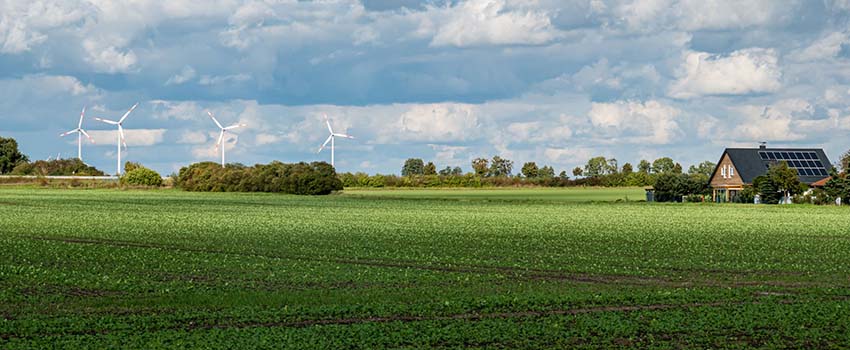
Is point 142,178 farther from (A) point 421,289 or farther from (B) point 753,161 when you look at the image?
(A) point 421,289

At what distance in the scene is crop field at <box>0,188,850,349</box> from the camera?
18.1 meters

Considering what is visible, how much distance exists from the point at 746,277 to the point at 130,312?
15998mm

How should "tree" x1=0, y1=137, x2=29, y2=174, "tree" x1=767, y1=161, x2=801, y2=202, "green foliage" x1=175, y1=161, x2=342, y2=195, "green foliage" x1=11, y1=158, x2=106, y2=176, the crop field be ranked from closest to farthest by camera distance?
the crop field, "tree" x1=767, y1=161, x2=801, y2=202, "green foliage" x1=175, y1=161, x2=342, y2=195, "green foliage" x1=11, y1=158, x2=106, y2=176, "tree" x1=0, y1=137, x2=29, y2=174

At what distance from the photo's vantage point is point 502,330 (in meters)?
18.6

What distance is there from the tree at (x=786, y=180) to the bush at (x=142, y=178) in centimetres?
8771

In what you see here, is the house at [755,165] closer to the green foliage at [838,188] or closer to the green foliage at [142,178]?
the green foliage at [838,188]

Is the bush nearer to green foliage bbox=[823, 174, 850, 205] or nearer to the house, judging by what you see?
the house

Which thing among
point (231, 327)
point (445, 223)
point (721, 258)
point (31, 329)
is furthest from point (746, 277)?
point (445, 223)

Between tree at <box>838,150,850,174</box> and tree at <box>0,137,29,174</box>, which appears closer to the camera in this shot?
tree at <box>838,150,850,174</box>

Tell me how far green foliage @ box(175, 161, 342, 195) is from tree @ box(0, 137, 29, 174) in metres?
65.2

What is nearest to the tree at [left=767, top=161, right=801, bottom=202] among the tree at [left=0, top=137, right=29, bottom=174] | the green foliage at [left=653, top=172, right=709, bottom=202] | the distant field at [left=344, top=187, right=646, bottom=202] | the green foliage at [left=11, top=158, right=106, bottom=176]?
the green foliage at [left=653, top=172, right=709, bottom=202]

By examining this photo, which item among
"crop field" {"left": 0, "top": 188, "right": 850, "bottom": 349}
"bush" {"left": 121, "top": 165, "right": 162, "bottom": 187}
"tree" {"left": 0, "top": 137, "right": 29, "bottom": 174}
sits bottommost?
"crop field" {"left": 0, "top": 188, "right": 850, "bottom": 349}

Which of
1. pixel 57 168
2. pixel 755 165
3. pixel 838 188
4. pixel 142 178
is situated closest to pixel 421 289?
pixel 838 188

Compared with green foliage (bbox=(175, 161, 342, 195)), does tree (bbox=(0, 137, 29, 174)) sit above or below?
above
